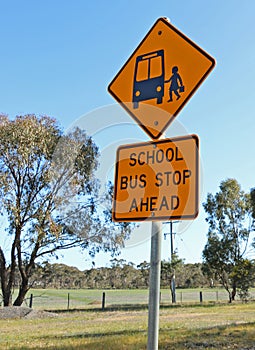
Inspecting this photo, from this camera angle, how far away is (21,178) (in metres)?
22.7

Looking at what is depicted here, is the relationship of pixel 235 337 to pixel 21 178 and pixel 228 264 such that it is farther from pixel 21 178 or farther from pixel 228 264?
pixel 228 264

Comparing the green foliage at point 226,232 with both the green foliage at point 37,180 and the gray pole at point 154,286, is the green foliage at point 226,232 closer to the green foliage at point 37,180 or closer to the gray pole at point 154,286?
the green foliage at point 37,180

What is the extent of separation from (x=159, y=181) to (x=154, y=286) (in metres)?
0.53

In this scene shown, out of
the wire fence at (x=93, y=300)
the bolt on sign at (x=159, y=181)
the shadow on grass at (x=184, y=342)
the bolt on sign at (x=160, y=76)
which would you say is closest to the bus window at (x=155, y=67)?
the bolt on sign at (x=160, y=76)

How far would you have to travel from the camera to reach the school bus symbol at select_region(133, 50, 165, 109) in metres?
2.30

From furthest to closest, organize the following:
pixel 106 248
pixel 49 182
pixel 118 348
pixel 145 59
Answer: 1. pixel 106 248
2. pixel 49 182
3. pixel 118 348
4. pixel 145 59

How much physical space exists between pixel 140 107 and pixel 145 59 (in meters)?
0.33

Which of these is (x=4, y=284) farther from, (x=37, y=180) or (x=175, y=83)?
(x=175, y=83)

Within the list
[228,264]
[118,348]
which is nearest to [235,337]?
[118,348]

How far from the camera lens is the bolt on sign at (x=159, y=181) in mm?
2029

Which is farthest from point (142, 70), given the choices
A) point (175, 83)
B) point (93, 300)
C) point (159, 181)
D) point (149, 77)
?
point (93, 300)

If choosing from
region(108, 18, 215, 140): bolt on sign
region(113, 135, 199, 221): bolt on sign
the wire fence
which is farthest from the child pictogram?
the wire fence

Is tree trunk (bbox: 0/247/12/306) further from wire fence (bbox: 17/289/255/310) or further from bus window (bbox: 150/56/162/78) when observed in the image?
bus window (bbox: 150/56/162/78)

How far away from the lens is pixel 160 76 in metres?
2.30
